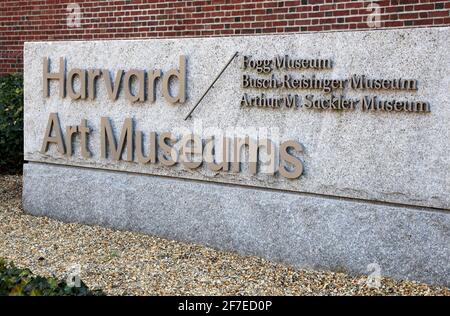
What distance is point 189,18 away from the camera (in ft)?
27.3

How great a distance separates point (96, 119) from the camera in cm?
671

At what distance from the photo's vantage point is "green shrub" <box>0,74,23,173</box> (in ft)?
29.7

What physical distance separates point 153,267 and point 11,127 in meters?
4.25

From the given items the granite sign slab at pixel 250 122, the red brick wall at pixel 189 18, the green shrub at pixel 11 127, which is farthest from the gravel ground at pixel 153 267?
the red brick wall at pixel 189 18

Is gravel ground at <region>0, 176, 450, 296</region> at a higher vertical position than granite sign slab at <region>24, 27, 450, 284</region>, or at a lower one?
lower

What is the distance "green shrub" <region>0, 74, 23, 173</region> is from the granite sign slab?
1934 millimetres

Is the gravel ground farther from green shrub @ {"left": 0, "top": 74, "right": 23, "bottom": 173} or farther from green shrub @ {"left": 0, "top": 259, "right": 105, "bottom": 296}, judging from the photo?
green shrub @ {"left": 0, "top": 74, "right": 23, "bottom": 173}

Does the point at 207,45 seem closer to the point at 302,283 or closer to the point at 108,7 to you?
the point at 302,283

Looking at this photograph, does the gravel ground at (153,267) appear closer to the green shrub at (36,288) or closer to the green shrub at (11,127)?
the green shrub at (36,288)

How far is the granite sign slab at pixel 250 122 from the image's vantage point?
5.00 meters

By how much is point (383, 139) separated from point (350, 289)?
1058mm

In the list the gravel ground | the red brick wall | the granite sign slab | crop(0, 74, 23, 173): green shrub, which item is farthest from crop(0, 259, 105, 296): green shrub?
crop(0, 74, 23, 173): green shrub

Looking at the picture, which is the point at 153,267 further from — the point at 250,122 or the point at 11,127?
the point at 11,127
